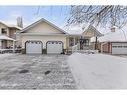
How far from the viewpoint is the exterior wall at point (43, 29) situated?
431cm

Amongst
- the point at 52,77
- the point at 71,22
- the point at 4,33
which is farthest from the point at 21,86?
the point at 71,22

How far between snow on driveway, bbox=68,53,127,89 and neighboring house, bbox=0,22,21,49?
1.06 metres

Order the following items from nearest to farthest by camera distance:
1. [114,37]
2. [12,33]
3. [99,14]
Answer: [99,14] → [114,37] → [12,33]

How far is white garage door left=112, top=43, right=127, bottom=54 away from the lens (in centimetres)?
410

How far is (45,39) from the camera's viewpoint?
461 centimetres

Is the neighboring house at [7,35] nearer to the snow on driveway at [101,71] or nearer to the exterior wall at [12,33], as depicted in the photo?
the exterior wall at [12,33]

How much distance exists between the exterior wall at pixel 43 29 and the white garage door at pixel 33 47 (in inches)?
9.0

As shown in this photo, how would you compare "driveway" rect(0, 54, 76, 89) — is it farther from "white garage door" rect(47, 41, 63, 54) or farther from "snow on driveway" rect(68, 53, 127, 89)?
"snow on driveway" rect(68, 53, 127, 89)

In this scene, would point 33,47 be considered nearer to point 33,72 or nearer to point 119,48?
point 33,72

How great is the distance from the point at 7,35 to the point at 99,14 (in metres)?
1.91

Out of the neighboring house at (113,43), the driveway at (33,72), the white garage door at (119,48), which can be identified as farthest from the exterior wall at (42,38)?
the white garage door at (119,48)

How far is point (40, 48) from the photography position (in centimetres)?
484

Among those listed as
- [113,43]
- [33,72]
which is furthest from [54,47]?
[113,43]

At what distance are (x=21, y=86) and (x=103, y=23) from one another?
183 cm
